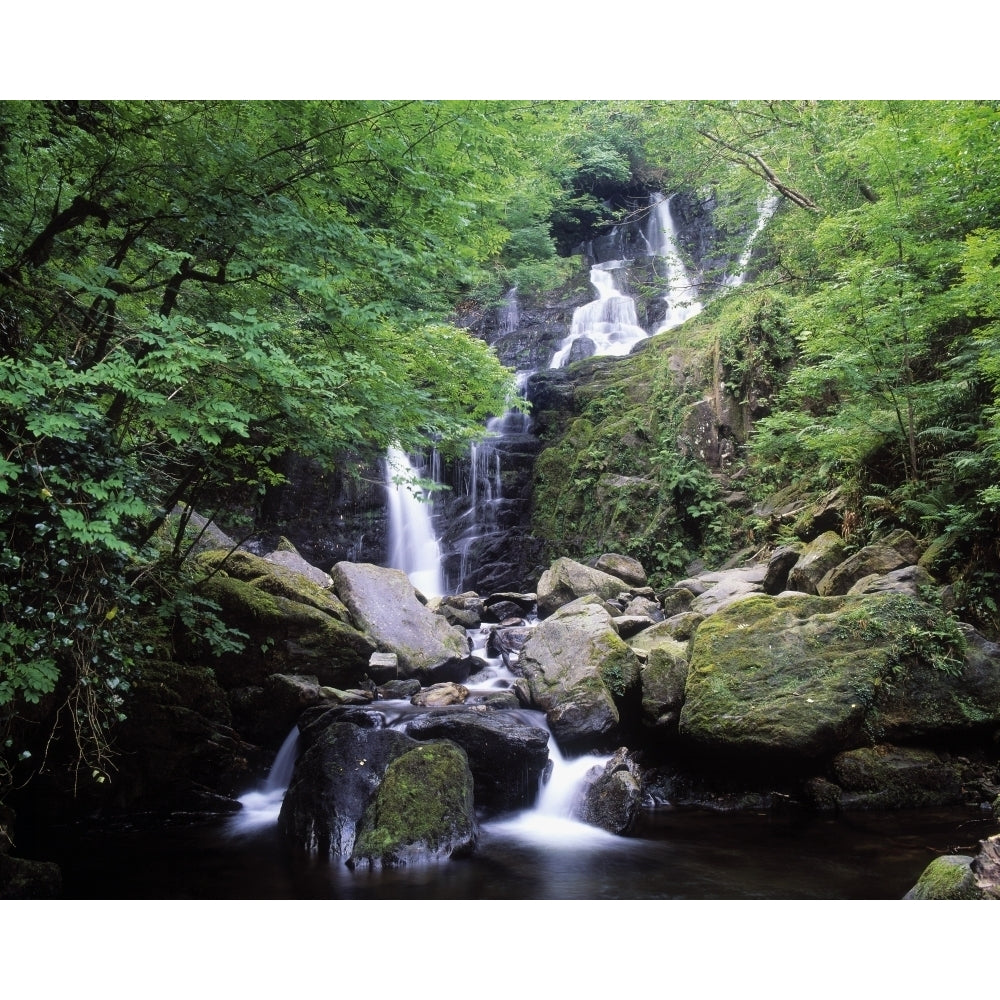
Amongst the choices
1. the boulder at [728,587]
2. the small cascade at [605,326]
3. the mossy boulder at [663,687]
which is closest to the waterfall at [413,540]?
the small cascade at [605,326]

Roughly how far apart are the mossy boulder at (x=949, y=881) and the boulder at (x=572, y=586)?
19.8ft

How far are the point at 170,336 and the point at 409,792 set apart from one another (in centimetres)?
323

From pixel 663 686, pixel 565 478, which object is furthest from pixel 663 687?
pixel 565 478

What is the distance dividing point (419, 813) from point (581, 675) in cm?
227

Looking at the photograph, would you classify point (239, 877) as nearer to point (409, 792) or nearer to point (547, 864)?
point (409, 792)

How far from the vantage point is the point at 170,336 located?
330 cm

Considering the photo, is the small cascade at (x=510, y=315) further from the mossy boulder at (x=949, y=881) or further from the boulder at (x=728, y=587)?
the mossy boulder at (x=949, y=881)

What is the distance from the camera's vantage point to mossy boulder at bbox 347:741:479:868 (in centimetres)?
435

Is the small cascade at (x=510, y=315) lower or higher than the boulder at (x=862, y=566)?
higher

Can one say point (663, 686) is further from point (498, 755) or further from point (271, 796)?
point (271, 796)

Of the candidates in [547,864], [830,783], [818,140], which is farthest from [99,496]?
[818,140]

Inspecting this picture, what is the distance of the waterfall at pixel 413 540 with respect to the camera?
41.1 ft

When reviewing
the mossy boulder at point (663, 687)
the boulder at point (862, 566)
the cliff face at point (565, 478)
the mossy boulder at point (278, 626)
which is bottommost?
the mossy boulder at point (663, 687)

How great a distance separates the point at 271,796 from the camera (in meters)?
5.65
